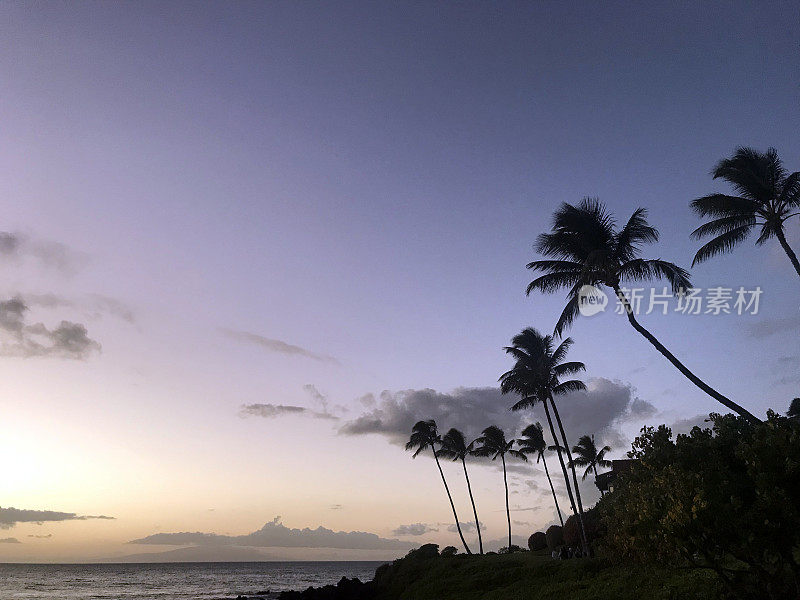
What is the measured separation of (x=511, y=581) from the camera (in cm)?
3438

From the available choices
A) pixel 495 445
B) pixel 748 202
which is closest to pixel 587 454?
pixel 495 445

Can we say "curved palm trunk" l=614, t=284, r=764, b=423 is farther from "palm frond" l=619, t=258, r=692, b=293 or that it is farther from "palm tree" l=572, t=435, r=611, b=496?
"palm tree" l=572, t=435, r=611, b=496

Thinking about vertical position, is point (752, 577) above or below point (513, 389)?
below

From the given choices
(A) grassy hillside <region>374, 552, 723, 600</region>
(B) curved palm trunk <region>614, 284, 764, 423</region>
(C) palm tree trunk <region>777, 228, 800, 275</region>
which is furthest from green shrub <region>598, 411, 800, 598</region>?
Answer: (C) palm tree trunk <region>777, 228, 800, 275</region>

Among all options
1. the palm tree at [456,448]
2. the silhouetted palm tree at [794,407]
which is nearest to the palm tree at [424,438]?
the palm tree at [456,448]

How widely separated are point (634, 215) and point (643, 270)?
3.48 m

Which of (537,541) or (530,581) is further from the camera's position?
(537,541)

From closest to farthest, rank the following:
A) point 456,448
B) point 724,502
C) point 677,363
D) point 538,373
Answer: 1. point 724,502
2. point 677,363
3. point 538,373
4. point 456,448

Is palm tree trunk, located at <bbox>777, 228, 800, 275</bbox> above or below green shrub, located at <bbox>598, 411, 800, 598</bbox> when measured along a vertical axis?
above

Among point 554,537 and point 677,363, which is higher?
point 677,363

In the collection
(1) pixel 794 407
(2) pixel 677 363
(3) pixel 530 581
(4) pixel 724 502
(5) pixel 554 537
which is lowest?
(3) pixel 530 581

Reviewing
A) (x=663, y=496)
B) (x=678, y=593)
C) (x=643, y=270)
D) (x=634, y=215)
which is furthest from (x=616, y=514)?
(x=634, y=215)

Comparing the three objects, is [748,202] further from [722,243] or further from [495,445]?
[495,445]

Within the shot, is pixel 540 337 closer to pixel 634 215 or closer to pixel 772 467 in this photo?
pixel 634 215
